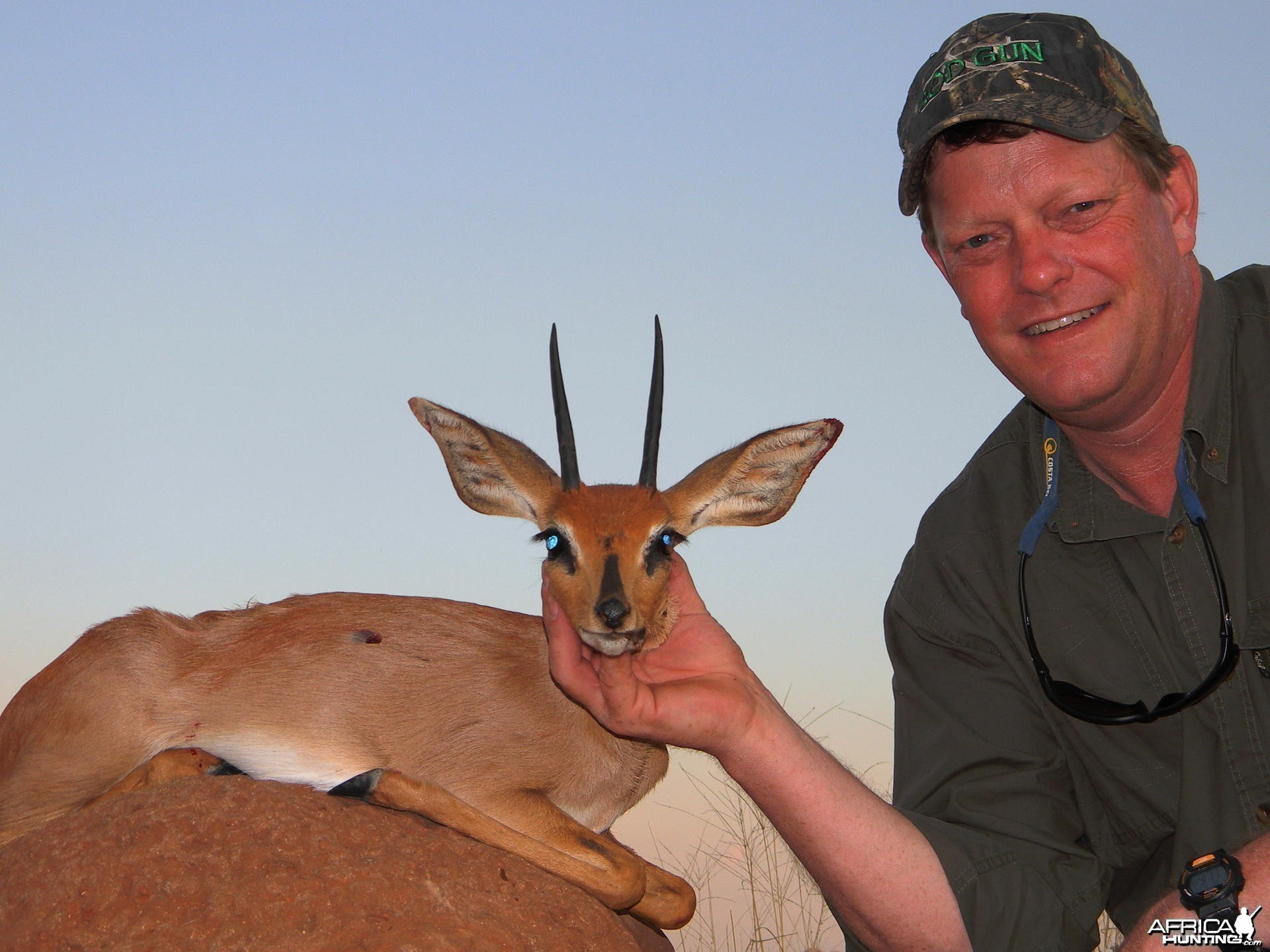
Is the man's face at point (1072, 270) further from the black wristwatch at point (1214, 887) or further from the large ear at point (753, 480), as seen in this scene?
the black wristwatch at point (1214, 887)

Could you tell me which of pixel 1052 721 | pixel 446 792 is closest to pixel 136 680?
pixel 446 792

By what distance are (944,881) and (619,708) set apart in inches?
59.1

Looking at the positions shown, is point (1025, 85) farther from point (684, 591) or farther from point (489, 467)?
point (489, 467)

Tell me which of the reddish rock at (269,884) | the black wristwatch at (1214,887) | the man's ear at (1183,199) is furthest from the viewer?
the man's ear at (1183,199)

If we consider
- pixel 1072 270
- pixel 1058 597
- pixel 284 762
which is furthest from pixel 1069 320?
pixel 284 762

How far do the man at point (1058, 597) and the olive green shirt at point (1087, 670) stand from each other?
0.01 metres

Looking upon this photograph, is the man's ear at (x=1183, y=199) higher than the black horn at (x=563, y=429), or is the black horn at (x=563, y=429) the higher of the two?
the man's ear at (x=1183, y=199)

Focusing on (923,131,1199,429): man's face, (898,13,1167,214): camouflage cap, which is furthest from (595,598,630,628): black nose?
(898,13,1167,214): camouflage cap

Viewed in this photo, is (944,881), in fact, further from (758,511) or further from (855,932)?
(758,511)

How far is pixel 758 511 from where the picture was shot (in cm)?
666

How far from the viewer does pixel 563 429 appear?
19.8ft

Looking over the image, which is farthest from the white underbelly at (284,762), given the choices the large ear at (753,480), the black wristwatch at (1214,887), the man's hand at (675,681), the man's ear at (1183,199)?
the man's ear at (1183,199)

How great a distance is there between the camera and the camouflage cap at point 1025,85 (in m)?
5.00

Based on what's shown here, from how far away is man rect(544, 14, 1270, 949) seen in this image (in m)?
4.93
